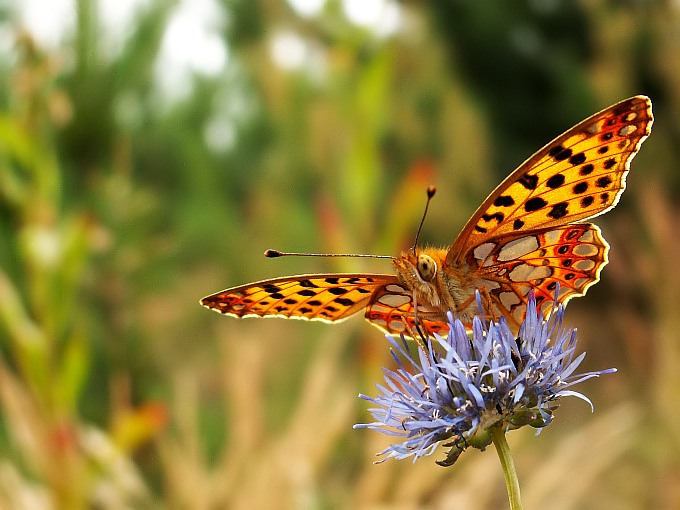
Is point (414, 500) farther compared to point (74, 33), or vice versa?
point (74, 33)

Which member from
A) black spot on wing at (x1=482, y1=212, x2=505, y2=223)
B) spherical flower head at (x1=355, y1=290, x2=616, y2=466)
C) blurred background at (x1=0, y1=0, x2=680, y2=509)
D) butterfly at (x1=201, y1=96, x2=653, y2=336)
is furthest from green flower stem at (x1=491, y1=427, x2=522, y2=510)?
blurred background at (x1=0, y1=0, x2=680, y2=509)

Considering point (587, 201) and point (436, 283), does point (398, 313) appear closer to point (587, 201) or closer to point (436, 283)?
point (436, 283)

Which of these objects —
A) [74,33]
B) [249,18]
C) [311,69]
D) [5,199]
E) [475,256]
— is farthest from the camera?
[249,18]

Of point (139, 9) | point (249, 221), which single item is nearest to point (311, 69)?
point (249, 221)

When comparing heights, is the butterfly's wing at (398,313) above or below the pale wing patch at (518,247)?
below

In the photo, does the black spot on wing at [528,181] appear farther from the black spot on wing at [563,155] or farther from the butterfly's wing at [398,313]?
the butterfly's wing at [398,313]

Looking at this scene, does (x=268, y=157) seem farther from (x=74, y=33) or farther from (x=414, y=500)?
(x=414, y=500)

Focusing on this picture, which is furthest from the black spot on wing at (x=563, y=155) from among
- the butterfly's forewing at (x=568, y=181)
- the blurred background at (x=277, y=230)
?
the blurred background at (x=277, y=230)
